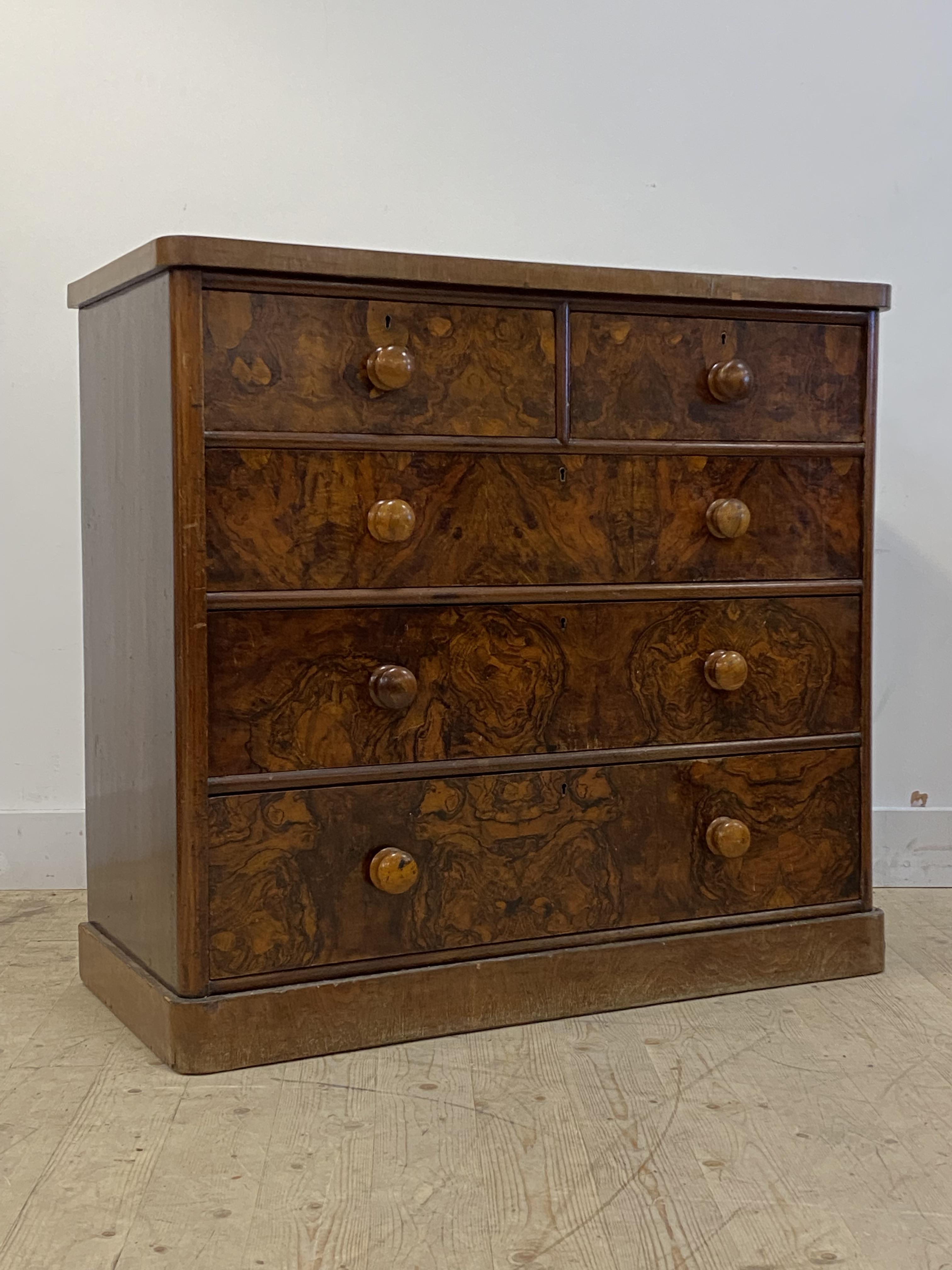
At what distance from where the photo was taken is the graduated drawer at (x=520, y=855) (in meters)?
1.72

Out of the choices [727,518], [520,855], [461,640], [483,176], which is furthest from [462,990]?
[483,176]

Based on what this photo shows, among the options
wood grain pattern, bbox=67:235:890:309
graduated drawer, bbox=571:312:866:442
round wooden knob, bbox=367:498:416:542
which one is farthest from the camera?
graduated drawer, bbox=571:312:866:442

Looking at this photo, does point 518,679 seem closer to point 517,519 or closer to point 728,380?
point 517,519

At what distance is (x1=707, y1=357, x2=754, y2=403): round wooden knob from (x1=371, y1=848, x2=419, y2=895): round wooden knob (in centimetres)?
78

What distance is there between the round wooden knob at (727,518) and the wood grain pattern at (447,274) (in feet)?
Result: 0.94

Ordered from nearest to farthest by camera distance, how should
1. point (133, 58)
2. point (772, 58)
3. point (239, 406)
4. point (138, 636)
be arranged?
point (239, 406) < point (138, 636) < point (133, 58) < point (772, 58)

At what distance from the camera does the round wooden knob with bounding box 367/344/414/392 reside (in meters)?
1.71

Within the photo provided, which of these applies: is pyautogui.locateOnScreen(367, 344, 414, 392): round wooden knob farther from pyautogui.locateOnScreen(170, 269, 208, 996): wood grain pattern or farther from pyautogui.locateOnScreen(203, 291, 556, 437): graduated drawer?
pyautogui.locateOnScreen(170, 269, 208, 996): wood grain pattern

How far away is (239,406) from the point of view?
1.67 m

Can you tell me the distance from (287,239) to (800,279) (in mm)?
979

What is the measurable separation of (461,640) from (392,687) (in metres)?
0.13

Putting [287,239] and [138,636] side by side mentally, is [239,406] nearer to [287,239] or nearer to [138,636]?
[138,636]

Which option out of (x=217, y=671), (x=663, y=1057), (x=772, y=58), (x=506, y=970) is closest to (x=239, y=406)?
(x=217, y=671)

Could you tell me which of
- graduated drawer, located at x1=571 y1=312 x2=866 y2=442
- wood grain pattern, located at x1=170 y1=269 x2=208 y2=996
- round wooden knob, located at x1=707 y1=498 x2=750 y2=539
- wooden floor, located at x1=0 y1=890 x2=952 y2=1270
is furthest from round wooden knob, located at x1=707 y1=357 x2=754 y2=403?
wooden floor, located at x1=0 y1=890 x2=952 y2=1270
